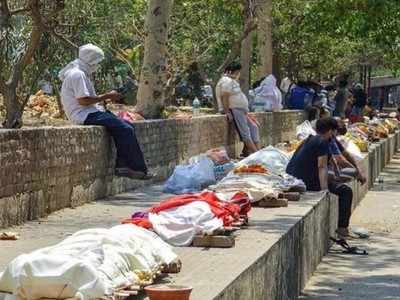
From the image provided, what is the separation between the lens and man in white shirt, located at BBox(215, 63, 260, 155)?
18.2 metres

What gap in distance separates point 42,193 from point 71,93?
1985 mm

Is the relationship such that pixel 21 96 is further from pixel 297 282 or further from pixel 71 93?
pixel 297 282

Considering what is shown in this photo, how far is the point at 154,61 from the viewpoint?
54.4ft

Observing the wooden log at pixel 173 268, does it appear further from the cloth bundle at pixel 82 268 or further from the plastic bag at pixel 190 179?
the plastic bag at pixel 190 179

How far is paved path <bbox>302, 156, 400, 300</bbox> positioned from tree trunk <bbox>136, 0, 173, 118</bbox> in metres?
3.50

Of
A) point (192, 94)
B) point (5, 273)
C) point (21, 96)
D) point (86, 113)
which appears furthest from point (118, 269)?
point (192, 94)

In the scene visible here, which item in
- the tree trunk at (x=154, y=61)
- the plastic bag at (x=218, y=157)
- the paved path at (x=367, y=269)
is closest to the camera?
the paved path at (x=367, y=269)

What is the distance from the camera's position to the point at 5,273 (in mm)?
5168

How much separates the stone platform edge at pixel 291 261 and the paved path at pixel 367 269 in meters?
0.15

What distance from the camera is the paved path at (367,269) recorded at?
1001cm

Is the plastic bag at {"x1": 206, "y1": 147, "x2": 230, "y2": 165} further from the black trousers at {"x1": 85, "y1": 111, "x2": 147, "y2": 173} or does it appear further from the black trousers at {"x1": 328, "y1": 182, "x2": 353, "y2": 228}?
the black trousers at {"x1": 85, "y1": 111, "x2": 147, "y2": 173}

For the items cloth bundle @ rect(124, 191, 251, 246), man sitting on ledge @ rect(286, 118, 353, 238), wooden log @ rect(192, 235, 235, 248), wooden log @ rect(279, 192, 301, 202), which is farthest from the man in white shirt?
wooden log @ rect(192, 235, 235, 248)

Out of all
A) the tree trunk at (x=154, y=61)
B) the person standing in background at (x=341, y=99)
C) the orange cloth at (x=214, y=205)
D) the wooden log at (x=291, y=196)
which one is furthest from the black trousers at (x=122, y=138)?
the person standing in background at (x=341, y=99)

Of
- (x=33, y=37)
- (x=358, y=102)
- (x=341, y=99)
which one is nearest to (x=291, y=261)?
(x=33, y=37)
